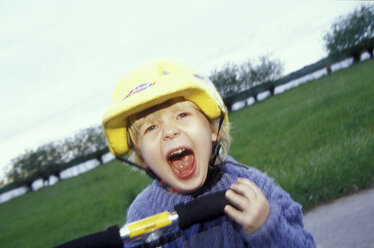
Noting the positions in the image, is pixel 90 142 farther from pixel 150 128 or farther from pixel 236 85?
pixel 150 128

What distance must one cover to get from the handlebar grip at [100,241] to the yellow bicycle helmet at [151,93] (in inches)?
26.0

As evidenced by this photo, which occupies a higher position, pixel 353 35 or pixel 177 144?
pixel 177 144

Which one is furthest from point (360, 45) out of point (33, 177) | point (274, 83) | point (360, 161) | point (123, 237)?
point (33, 177)

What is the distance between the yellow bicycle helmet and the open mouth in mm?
294

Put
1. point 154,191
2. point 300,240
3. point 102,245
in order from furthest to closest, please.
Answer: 1. point 154,191
2. point 300,240
3. point 102,245

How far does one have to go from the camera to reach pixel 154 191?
2002 millimetres

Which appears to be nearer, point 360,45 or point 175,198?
point 175,198

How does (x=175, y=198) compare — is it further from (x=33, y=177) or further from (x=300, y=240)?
(x=33, y=177)

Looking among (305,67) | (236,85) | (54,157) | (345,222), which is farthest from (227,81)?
(345,222)

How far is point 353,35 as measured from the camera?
43.2 m

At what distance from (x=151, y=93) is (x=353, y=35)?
163 ft

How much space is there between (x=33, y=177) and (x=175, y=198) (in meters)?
53.1

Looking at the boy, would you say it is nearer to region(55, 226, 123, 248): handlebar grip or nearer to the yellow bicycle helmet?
the yellow bicycle helmet

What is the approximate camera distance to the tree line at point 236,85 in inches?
1682
